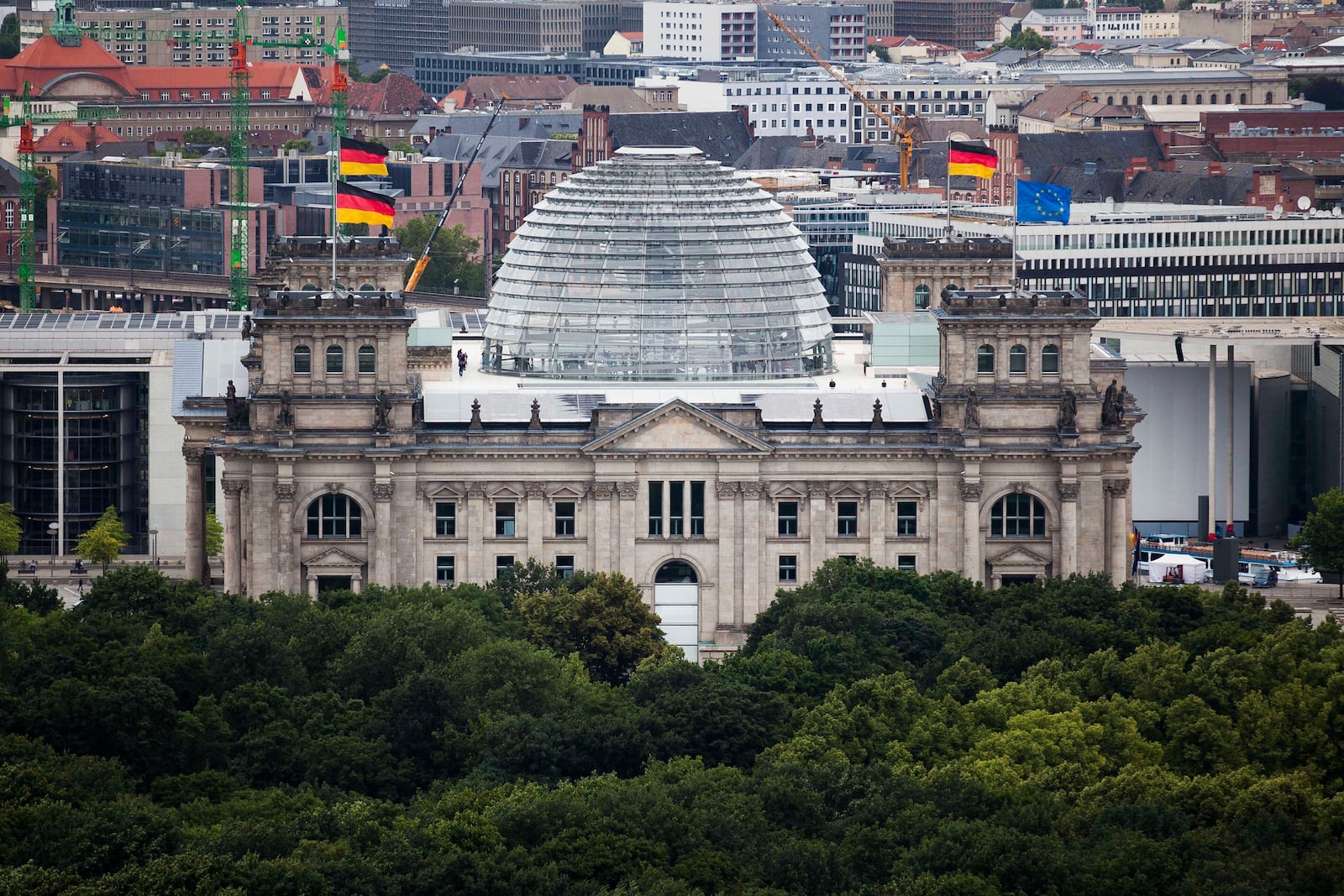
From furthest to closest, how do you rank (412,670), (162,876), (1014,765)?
(412,670), (1014,765), (162,876)

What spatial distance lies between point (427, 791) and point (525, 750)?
446 cm

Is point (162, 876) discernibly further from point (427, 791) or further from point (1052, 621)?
point (1052, 621)

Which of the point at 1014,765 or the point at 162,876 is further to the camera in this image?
the point at 1014,765

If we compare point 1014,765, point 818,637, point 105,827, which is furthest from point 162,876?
point 818,637

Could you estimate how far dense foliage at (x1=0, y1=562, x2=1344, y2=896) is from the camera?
→ 153375mm

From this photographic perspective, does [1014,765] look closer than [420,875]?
No

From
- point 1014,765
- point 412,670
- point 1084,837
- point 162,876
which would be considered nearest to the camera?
point 162,876

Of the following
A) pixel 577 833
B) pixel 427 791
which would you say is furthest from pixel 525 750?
pixel 577 833

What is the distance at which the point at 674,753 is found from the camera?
17538cm

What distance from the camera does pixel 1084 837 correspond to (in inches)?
6260

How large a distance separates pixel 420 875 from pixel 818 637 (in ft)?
142

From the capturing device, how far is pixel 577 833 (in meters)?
156

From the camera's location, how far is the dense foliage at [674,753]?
153375 millimetres

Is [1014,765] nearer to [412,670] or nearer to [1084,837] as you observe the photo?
[1084,837]
